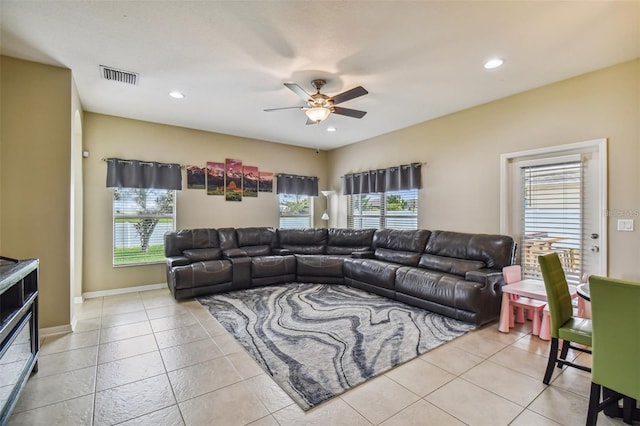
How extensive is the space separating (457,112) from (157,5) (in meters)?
4.02

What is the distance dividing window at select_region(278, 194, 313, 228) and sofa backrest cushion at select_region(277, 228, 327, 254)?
63 centimetres

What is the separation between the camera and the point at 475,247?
12.8 ft

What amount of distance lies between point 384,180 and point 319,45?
11.0 ft

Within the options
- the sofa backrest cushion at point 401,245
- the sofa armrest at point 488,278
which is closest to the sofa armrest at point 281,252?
the sofa backrest cushion at point 401,245

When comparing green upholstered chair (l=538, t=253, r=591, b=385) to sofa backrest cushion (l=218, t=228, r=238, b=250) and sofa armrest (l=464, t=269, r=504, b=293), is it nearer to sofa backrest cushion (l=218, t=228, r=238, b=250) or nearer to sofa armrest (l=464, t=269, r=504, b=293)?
sofa armrest (l=464, t=269, r=504, b=293)

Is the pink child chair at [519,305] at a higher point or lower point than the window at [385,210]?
lower

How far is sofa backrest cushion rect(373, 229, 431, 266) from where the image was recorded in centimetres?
461

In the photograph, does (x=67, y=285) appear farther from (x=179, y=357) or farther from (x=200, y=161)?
(x=200, y=161)

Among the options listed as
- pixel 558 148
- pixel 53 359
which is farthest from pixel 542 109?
pixel 53 359

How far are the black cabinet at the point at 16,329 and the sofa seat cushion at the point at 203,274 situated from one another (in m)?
1.85

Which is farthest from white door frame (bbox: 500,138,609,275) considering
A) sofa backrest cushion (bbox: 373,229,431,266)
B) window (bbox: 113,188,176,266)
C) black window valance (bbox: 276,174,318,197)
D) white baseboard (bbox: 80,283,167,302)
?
white baseboard (bbox: 80,283,167,302)

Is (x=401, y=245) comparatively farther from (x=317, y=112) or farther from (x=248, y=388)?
(x=248, y=388)

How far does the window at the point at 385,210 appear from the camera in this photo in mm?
5369

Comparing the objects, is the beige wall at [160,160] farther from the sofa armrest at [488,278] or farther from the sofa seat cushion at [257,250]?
the sofa armrest at [488,278]
